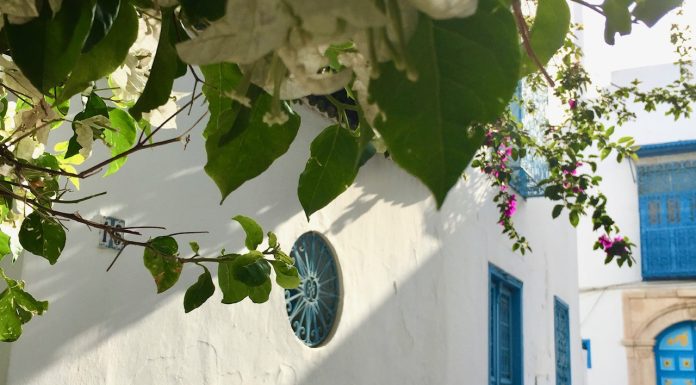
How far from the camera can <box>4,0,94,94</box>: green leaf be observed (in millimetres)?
504

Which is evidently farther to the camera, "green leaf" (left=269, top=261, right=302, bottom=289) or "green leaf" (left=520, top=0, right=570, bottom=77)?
"green leaf" (left=269, top=261, right=302, bottom=289)

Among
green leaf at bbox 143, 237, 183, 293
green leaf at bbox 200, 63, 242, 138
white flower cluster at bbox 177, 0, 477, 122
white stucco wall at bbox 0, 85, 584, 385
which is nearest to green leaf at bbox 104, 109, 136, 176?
green leaf at bbox 143, 237, 183, 293

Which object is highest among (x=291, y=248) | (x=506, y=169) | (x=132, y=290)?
Answer: (x=506, y=169)

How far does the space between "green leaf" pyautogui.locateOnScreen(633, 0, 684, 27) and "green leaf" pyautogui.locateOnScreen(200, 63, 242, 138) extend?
0.97 feet

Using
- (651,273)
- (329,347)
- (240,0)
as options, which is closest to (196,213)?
(329,347)

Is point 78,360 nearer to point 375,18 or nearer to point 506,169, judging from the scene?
point 375,18

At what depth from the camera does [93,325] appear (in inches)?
107

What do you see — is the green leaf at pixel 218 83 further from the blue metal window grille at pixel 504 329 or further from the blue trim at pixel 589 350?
the blue trim at pixel 589 350

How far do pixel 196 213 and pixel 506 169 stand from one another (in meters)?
2.57

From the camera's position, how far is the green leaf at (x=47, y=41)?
0.50m

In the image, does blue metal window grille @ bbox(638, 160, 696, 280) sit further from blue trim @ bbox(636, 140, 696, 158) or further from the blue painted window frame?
the blue painted window frame

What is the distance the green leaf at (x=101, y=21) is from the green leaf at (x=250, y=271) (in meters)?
0.71

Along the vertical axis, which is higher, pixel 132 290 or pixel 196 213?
pixel 196 213

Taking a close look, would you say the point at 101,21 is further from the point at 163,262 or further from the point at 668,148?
the point at 668,148
